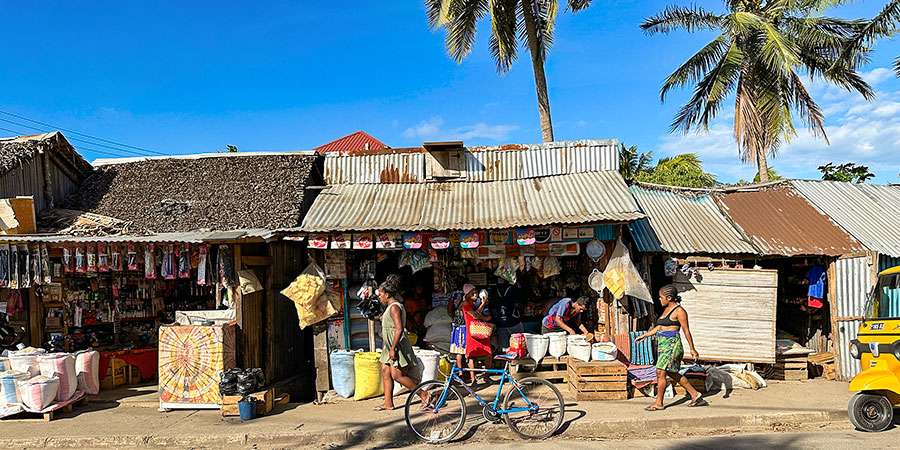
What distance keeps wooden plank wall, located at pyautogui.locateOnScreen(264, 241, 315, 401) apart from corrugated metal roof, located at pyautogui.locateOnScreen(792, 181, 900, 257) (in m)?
9.92

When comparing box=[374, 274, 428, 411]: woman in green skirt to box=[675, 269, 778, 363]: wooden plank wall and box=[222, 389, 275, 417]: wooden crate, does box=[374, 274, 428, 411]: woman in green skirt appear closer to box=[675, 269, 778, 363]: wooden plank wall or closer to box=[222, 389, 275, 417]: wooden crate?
box=[222, 389, 275, 417]: wooden crate

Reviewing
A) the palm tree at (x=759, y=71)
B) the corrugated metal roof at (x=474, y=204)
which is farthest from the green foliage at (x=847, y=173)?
the corrugated metal roof at (x=474, y=204)

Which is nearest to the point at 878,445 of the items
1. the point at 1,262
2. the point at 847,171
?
the point at 1,262

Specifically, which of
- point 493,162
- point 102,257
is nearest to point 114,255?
point 102,257

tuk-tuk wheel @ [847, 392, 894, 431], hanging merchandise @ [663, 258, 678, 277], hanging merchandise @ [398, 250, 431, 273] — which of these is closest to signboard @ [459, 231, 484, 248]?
hanging merchandise @ [398, 250, 431, 273]

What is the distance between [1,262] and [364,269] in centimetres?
555

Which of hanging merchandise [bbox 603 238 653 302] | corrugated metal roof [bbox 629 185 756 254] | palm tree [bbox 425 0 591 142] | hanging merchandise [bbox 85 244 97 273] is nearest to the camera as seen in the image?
hanging merchandise [bbox 603 238 653 302]

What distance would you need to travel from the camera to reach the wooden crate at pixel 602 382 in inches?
A: 304

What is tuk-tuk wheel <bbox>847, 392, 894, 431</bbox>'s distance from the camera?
6109mm

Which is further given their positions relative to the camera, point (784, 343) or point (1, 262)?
point (784, 343)

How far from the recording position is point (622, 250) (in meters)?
8.28

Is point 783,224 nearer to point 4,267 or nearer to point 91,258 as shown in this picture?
point 91,258

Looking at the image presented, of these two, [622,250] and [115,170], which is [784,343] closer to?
[622,250]

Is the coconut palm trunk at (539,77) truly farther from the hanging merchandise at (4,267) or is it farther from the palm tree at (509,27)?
the hanging merchandise at (4,267)
